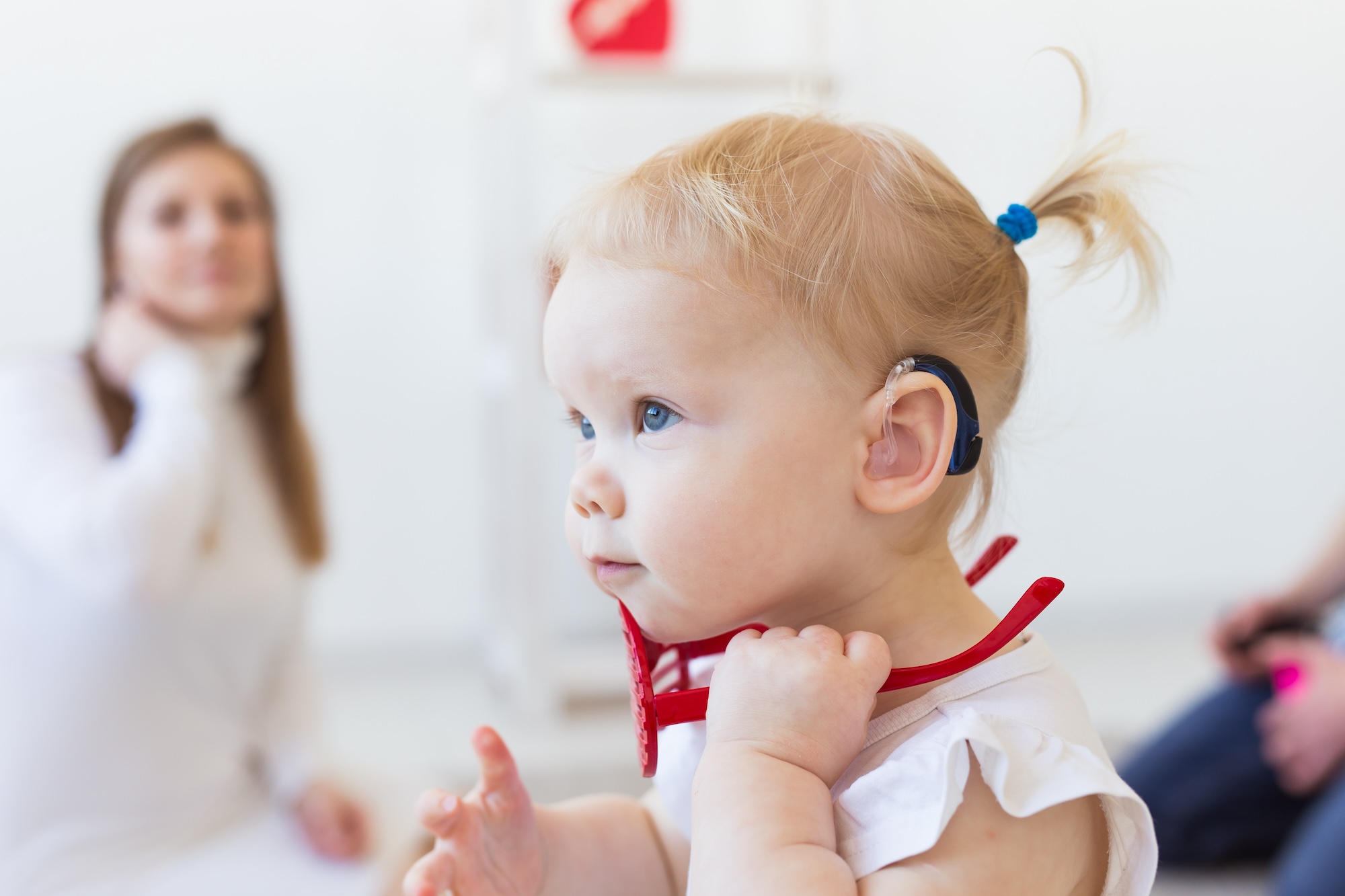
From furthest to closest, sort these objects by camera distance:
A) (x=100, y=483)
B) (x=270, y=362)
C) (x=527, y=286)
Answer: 1. (x=527, y=286)
2. (x=270, y=362)
3. (x=100, y=483)

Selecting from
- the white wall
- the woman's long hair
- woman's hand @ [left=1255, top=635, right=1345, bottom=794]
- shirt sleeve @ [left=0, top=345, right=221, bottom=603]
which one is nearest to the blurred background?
the white wall

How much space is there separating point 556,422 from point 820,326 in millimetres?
1942

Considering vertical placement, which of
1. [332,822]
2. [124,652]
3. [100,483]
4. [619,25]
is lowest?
[332,822]

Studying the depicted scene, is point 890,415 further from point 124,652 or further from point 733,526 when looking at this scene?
point 124,652

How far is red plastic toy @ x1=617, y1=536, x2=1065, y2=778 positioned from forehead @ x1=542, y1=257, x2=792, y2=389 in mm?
133

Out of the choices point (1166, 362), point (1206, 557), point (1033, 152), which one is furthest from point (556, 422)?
point (1206, 557)

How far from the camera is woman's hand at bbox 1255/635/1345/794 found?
5.20ft

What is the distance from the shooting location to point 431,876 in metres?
0.59

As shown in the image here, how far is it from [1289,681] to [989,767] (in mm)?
1408

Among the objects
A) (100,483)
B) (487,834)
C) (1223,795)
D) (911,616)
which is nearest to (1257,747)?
(1223,795)

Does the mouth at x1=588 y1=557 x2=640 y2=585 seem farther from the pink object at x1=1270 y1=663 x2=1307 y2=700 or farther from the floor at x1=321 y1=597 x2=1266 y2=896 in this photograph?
the pink object at x1=1270 y1=663 x2=1307 y2=700

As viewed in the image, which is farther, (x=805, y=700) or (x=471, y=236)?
(x=471, y=236)

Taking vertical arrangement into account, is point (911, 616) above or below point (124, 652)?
above

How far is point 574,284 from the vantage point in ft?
1.93
